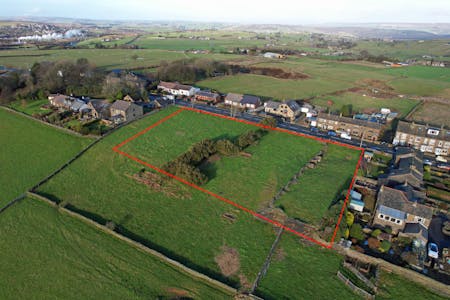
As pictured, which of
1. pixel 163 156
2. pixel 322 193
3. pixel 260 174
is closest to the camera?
pixel 322 193

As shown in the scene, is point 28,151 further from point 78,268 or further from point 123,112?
point 78,268

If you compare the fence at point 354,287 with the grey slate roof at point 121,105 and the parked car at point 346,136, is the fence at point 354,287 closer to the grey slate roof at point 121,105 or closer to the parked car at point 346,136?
the parked car at point 346,136

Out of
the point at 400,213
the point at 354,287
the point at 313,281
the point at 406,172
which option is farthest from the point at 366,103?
the point at 313,281

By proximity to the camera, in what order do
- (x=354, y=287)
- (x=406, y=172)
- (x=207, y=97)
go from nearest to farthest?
1. (x=354, y=287)
2. (x=406, y=172)
3. (x=207, y=97)

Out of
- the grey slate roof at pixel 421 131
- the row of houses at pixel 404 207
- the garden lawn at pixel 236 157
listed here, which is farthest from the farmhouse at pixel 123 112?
the grey slate roof at pixel 421 131

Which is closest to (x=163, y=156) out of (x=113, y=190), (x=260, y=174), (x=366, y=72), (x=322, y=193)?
(x=113, y=190)

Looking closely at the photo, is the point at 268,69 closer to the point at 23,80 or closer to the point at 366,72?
the point at 366,72
